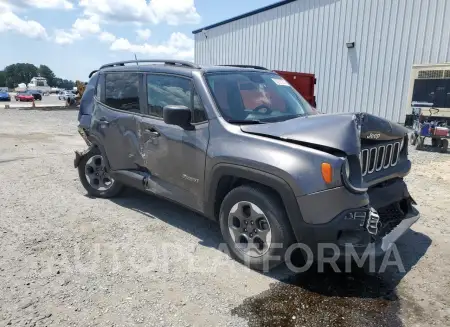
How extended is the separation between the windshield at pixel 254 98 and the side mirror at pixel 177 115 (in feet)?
1.11

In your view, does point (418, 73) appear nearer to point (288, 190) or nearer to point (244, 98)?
point (244, 98)

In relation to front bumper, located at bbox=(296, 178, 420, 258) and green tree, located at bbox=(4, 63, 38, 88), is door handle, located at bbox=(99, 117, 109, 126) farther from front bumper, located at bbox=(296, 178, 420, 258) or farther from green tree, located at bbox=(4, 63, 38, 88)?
green tree, located at bbox=(4, 63, 38, 88)

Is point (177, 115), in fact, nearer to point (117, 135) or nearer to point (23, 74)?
point (117, 135)

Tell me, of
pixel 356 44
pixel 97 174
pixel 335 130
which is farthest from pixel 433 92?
pixel 97 174

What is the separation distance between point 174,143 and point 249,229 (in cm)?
125

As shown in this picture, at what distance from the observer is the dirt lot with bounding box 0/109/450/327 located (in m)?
2.70

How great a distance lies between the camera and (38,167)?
24.4 feet

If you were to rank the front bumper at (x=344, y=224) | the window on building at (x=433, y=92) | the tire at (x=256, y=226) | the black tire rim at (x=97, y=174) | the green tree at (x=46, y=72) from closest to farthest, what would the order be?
1. the front bumper at (x=344, y=224)
2. the tire at (x=256, y=226)
3. the black tire rim at (x=97, y=174)
4. the window on building at (x=433, y=92)
5. the green tree at (x=46, y=72)

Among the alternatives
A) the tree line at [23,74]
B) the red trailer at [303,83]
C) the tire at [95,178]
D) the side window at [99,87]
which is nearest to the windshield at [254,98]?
the side window at [99,87]

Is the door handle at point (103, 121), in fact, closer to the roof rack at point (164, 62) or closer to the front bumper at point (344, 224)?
the roof rack at point (164, 62)

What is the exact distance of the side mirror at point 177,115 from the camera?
3.53m

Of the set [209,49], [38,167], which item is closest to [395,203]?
[38,167]

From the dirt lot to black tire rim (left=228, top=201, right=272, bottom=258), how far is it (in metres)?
0.22

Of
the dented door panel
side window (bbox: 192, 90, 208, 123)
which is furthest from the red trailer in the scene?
side window (bbox: 192, 90, 208, 123)
